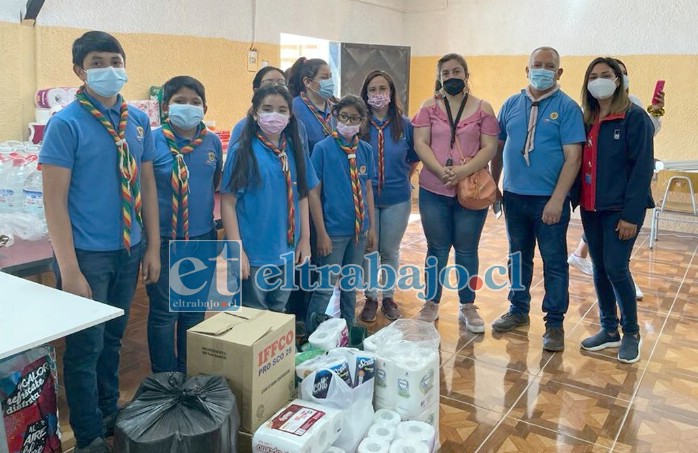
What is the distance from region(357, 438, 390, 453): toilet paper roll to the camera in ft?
5.83

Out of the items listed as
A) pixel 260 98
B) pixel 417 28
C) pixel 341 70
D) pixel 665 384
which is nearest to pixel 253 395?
pixel 260 98

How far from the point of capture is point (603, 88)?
104 inches

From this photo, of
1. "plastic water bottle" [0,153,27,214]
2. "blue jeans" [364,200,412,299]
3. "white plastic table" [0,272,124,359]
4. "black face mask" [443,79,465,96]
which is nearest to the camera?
"white plastic table" [0,272,124,359]

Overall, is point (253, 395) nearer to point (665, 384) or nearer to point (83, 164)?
point (83, 164)

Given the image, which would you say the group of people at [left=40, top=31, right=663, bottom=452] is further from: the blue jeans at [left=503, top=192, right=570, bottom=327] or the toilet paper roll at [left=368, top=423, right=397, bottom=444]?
the toilet paper roll at [left=368, top=423, right=397, bottom=444]

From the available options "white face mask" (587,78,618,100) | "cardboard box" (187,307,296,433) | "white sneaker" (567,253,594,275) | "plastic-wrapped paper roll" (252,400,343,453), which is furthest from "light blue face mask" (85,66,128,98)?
"white sneaker" (567,253,594,275)

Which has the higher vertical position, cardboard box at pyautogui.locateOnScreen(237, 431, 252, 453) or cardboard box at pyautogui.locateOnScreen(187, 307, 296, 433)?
cardboard box at pyautogui.locateOnScreen(187, 307, 296, 433)

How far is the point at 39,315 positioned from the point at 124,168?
1.86 ft

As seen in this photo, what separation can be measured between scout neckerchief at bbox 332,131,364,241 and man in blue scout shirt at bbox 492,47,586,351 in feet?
2.70

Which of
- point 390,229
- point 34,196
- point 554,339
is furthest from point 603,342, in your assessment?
point 34,196

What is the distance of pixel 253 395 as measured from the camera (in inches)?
67.1

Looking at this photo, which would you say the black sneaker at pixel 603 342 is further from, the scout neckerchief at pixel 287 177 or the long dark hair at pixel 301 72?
the long dark hair at pixel 301 72

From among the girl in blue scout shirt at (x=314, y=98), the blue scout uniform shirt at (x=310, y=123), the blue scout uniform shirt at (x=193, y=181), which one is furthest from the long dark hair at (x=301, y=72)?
the blue scout uniform shirt at (x=193, y=181)

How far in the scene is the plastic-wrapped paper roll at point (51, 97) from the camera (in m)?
3.88
